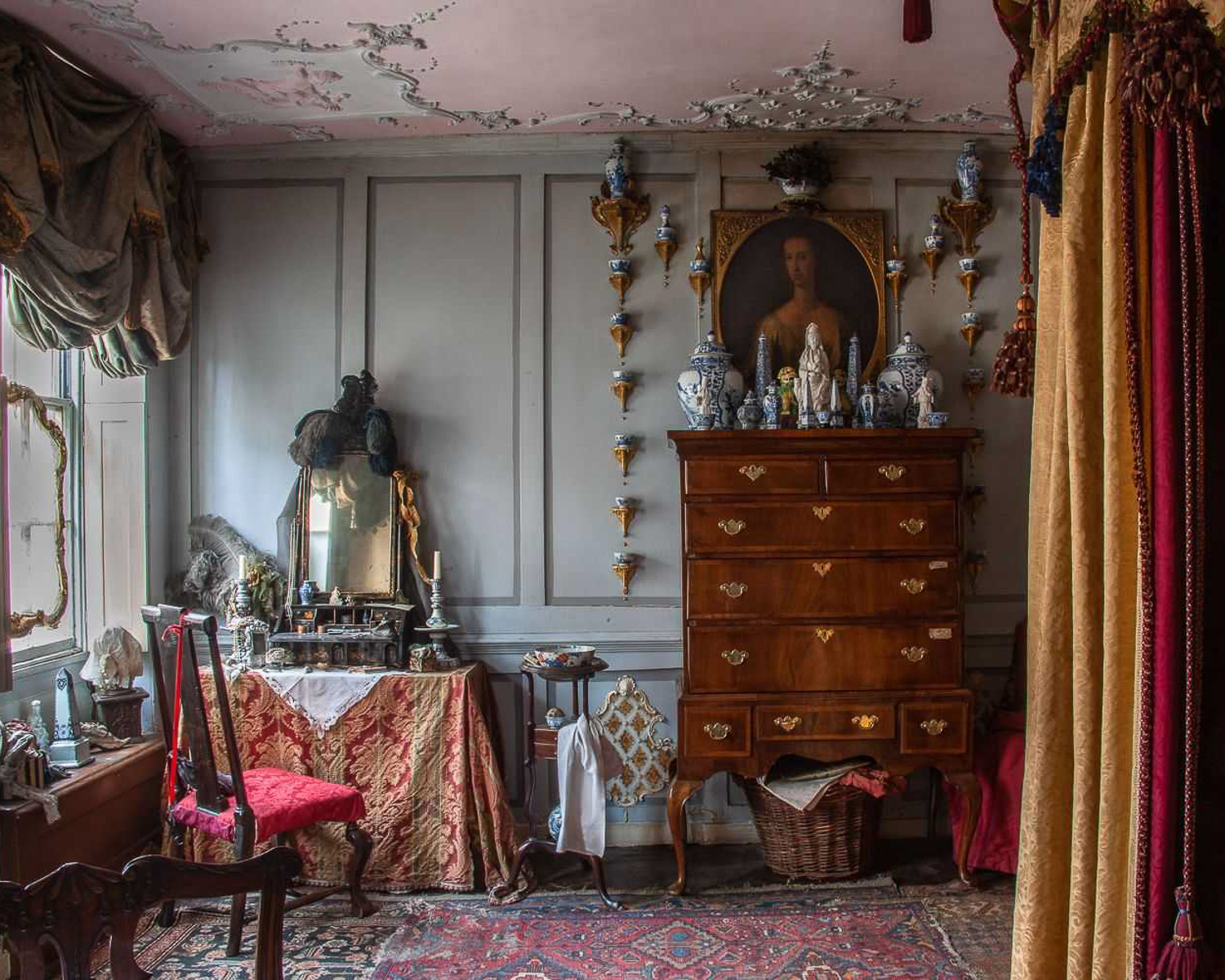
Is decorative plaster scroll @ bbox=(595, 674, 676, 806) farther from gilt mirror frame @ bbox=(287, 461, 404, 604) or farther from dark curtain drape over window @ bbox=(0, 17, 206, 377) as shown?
dark curtain drape over window @ bbox=(0, 17, 206, 377)

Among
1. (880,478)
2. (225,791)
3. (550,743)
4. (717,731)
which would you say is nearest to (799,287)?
(880,478)

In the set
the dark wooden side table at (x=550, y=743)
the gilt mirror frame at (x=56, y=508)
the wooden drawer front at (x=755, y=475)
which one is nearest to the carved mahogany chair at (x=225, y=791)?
the dark wooden side table at (x=550, y=743)

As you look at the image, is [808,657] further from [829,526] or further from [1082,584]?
[1082,584]

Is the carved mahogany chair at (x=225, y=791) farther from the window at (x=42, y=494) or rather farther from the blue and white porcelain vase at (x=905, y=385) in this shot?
the blue and white porcelain vase at (x=905, y=385)

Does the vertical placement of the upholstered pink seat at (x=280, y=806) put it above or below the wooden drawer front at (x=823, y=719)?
below

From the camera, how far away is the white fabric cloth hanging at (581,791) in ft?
11.9

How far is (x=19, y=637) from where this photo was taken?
12.2 feet

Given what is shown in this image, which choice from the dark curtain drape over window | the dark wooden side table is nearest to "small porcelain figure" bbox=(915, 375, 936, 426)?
the dark wooden side table

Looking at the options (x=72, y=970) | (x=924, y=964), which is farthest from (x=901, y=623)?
(x=72, y=970)

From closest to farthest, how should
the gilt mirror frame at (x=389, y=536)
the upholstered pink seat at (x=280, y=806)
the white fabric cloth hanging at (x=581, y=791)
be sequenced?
the upholstered pink seat at (x=280, y=806) → the white fabric cloth hanging at (x=581, y=791) → the gilt mirror frame at (x=389, y=536)

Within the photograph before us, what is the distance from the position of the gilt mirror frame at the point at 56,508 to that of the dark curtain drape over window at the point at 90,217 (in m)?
0.30

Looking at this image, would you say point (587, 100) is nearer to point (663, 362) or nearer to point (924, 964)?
point (663, 362)

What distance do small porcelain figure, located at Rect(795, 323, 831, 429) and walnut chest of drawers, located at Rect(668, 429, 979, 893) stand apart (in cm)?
30

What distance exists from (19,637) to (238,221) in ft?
6.99
